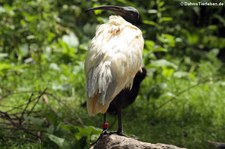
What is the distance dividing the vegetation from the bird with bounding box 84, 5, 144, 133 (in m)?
0.62

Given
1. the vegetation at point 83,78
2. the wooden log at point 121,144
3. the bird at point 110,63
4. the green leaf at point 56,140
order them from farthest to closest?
1. the vegetation at point 83,78
2. the green leaf at point 56,140
3. the bird at point 110,63
4. the wooden log at point 121,144

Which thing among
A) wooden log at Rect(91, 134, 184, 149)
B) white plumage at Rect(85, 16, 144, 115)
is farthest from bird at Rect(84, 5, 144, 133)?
wooden log at Rect(91, 134, 184, 149)

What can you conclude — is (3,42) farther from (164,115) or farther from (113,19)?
(113,19)

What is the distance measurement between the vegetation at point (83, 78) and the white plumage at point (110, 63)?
64 cm

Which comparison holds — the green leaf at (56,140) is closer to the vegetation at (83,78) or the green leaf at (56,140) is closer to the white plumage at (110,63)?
the vegetation at (83,78)

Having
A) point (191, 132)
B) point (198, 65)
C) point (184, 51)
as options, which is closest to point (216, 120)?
point (191, 132)

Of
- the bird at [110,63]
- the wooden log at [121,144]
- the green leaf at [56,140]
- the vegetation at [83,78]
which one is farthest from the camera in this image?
the vegetation at [83,78]

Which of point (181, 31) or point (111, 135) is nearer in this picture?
point (111, 135)

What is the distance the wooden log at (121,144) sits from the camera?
13.4 feet

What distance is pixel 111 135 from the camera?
14.4 ft

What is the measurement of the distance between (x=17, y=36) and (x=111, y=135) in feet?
15.1

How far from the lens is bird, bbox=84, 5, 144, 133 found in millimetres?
4191

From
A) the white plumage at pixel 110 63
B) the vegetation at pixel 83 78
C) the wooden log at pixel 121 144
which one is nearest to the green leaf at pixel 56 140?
the vegetation at pixel 83 78

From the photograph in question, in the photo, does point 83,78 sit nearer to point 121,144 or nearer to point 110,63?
point 110,63
